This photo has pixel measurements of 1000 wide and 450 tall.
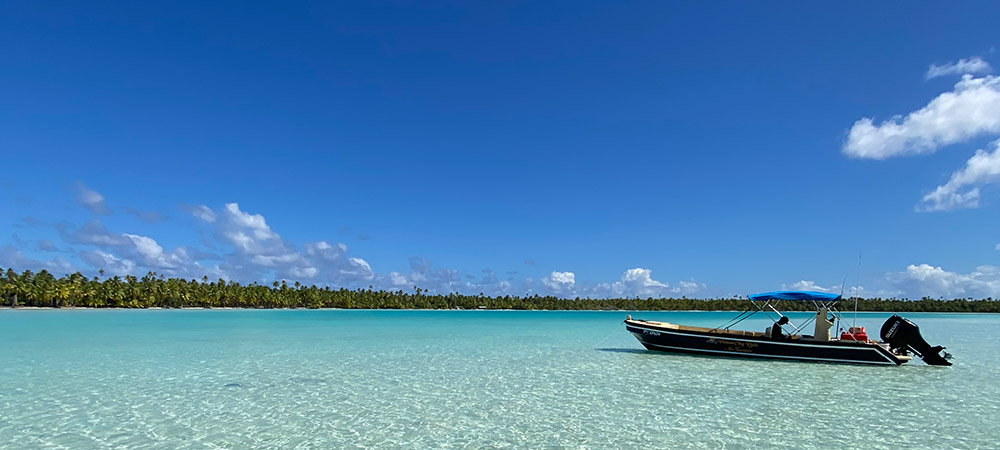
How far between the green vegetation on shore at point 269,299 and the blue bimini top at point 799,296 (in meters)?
39.1

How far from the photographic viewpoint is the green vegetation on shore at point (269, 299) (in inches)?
4013

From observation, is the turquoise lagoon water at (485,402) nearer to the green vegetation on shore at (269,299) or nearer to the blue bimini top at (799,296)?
the blue bimini top at (799,296)

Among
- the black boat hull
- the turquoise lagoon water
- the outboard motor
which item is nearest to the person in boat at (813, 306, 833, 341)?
the black boat hull

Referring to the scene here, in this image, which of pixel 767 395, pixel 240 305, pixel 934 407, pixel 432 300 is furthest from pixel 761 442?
pixel 432 300

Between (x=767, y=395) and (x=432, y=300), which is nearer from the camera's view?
(x=767, y=395)

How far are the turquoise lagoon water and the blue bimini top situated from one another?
8.06ft

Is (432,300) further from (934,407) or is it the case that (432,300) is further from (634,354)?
(934,407)

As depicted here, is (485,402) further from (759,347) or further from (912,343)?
(912,343)

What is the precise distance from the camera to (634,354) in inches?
955

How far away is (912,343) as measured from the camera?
2097cm

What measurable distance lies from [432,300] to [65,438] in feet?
541

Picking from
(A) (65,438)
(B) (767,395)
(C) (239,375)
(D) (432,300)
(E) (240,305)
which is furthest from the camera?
(D) (432,300)

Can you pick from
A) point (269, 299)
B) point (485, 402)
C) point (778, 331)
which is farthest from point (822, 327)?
point (269, 299)

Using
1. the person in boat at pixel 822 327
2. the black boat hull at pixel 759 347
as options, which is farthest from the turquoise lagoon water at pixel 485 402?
the person in boat at pixel 822 327
